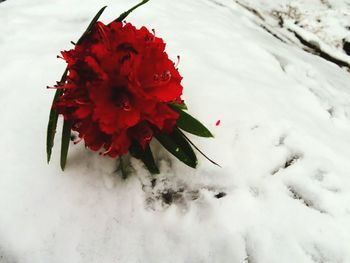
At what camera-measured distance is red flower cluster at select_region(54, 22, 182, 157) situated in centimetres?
99

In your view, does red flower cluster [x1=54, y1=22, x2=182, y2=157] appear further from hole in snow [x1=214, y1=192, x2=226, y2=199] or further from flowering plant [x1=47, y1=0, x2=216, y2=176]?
hole in snow [x1=214, y1=192, x2=226, y2=199]

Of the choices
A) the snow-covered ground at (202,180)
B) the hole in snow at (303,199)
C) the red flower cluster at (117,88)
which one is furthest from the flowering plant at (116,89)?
the hole in snow at (303,199)

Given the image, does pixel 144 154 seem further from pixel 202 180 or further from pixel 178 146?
pixel 202 180

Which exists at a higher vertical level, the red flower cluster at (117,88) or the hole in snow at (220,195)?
the red flower cluster at (117,88)

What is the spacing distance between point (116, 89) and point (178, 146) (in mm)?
296

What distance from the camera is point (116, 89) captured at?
102cm

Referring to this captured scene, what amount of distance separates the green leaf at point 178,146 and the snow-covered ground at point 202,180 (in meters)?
0.07

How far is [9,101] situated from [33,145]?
0.27 m

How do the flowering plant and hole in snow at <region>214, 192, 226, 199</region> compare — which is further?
hole in snow at <region>214, 192, 226, 199</region>

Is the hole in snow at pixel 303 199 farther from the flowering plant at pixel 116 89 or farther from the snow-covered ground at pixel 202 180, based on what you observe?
the flowering plant at pixel 116 89

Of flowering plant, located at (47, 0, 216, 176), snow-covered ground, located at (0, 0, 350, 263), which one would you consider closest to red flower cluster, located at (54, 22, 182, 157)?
flowering plant, located at (47, 0, 216, 176)

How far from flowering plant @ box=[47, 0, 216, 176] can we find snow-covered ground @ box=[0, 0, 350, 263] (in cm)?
18

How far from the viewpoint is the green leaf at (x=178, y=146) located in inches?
46.2

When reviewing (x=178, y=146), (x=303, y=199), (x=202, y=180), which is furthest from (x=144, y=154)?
(x=303, y=199)
